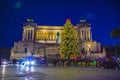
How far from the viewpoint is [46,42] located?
137 meters

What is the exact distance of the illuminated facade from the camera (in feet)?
385

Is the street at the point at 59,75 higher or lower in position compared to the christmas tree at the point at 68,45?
lower

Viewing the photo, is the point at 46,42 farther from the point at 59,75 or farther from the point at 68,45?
the point at 59,75

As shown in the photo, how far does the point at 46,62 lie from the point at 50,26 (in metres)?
78.2

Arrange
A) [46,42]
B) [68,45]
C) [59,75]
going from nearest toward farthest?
[59,75] < [68,45] < [46,42]

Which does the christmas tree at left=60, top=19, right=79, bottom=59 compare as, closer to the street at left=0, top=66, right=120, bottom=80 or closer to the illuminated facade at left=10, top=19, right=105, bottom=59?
the illuminated facade at left=10, top=19, right=105, bottom=59

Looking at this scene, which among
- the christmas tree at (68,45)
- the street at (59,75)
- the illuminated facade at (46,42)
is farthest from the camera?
the illuminated facade at (46,42)

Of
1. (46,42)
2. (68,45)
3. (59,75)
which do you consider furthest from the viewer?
(46,42)

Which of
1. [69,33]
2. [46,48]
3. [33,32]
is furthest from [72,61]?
[33,32]

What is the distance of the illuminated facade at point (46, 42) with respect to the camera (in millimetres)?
117244

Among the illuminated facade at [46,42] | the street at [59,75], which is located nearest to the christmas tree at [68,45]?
the illuminated facade at [46,42]

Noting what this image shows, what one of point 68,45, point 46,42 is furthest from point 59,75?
point 46,42

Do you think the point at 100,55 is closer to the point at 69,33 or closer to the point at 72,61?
the point at 69,33

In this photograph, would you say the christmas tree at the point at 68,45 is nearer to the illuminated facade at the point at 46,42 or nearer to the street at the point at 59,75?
the illuminated facade at the point at 46,42
